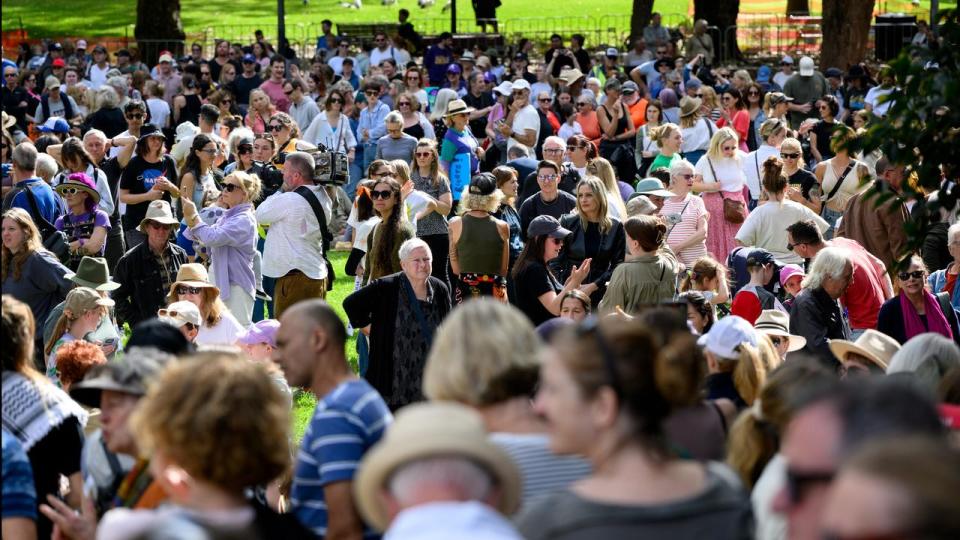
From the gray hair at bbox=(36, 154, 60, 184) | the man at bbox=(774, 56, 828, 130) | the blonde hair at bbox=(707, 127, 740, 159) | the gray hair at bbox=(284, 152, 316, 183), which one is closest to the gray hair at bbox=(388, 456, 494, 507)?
the gray hair at bbox=(284, 152, 316, 183)

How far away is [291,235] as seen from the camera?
10.3 meters

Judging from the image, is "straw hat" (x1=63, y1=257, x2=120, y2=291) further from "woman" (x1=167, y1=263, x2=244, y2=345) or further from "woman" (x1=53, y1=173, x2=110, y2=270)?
"woman" (x1=53, y1=173, x2=110, y2=270)

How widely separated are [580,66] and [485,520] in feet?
78.5

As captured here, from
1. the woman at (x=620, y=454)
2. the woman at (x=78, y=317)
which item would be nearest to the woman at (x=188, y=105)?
the woman at (x=78, y=317)

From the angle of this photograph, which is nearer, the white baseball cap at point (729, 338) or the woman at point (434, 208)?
the white baseball cap at point (729, 338)

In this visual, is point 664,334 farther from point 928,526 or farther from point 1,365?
point 1,365

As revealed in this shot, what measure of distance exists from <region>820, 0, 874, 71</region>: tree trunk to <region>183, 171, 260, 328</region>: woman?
62.6ft

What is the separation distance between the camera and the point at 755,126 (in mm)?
18656

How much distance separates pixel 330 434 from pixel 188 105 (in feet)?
57.5

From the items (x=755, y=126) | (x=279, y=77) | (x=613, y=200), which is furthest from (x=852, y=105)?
(x=613, y=200)

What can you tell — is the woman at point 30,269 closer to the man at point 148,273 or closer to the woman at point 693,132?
the man at point 148,273

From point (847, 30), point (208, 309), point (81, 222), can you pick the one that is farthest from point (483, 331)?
point (847, 30)

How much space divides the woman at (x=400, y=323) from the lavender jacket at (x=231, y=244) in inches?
95.1

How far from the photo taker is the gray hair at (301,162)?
1018 cm
